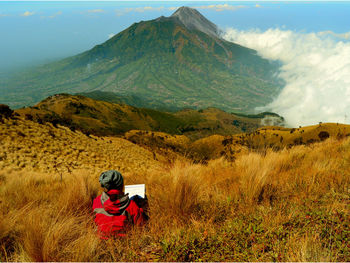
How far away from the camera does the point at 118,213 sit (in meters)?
3.00

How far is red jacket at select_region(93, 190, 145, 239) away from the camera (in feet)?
9.43

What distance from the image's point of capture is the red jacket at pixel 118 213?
113 inches

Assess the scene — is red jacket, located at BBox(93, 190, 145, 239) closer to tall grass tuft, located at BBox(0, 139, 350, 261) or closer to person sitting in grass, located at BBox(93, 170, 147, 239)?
person sitting in grass, located at BBox(93, 170, 147, 239)

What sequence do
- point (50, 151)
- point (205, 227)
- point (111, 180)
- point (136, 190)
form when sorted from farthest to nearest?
point (50, 151)
point (136, 190)
point (111, 180)
point (205, 227)

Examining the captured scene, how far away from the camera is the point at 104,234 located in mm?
2619

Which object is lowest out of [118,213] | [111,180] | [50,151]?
[50,151]

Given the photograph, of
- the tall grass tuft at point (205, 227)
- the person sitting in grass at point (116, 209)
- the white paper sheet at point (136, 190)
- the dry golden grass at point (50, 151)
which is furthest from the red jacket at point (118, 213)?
the dry golden grass at point (50, 151)

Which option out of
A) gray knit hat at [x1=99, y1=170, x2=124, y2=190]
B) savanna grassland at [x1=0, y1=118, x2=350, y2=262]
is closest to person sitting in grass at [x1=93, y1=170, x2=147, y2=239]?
gray knit hat at [x1=99, y1=170, x2=124, y2=190]

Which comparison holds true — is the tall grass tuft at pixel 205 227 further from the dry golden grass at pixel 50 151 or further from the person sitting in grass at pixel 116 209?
the dry golden grass at pixel 50 151

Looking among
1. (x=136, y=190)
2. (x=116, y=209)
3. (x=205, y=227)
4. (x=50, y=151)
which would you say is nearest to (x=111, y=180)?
(x=116, y=209)

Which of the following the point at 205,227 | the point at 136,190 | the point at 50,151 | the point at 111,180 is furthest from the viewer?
the point at 50,151

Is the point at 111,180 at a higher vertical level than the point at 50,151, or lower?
higher

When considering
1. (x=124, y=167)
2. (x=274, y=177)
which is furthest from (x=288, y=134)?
(x=274, y=177)

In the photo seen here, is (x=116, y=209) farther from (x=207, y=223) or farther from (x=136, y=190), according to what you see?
(x=207, y=223)
